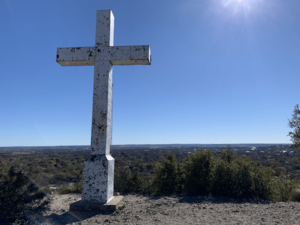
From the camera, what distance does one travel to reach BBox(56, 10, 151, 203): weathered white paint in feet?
17.7

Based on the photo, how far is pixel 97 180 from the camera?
5391mm

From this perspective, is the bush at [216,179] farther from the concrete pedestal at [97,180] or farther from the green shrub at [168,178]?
the concrete pedestal at [97,180]

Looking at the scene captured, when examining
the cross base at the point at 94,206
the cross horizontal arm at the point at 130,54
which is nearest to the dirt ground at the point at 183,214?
the cross base at the point at 94,206

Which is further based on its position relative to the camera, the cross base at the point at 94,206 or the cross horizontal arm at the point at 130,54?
the cross horizontal arm at the point at 130,54

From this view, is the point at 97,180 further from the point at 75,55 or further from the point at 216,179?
the point at 216,179

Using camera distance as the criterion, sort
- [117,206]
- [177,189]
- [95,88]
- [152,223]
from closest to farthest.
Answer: [152,223] → [117,206] → [95,88] → [177,189]

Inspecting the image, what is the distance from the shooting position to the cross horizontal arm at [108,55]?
5957 millimetres

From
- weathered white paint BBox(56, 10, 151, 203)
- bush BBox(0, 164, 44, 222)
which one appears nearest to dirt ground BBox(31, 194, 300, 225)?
bush BBox(0, 164, 44, 222)

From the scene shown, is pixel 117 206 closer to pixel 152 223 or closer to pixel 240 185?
pixel 152 223

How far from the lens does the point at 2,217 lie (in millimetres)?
4594

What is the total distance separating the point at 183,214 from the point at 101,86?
3.65m

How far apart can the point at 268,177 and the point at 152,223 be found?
4430 millimetres

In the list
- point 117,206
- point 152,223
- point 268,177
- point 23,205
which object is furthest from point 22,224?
point 268,177

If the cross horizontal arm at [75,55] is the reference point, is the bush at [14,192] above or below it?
below
